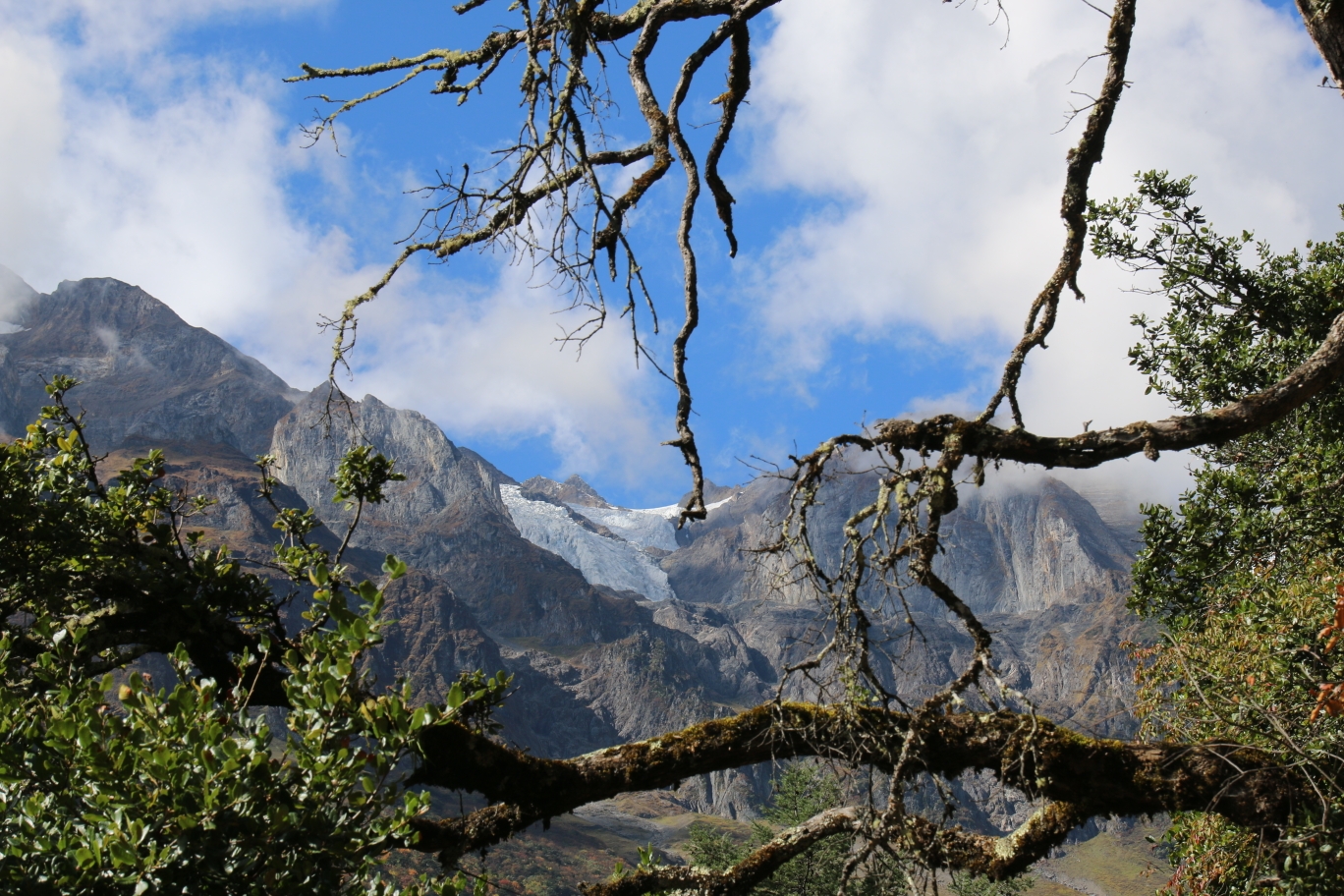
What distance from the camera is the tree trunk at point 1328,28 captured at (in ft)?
14.8

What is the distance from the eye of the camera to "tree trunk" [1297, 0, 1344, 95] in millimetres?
4516

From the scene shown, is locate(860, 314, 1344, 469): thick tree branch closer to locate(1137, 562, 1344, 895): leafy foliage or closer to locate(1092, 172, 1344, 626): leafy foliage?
locate(1137, 562, 1344, 895): leafy foliage

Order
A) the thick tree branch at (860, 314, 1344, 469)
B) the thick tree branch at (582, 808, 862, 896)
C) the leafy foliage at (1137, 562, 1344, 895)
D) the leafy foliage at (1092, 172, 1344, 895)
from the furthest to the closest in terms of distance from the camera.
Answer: the leafy foliage at (1092, 172, 1344, 895)
the thick tree branch at (582, 808, 862, 896)
the leafy foliage at (1137, 562, 1344, 895)
the thick tree branch at (860, 314, 1344, 469)

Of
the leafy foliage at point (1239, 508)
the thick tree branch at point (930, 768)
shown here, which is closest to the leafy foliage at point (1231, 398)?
the leafy foliage at point (1239, 508)

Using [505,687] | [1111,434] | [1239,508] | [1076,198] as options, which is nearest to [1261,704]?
[1111,434]

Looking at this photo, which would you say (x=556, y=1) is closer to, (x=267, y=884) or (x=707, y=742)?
(x=267, y=884)

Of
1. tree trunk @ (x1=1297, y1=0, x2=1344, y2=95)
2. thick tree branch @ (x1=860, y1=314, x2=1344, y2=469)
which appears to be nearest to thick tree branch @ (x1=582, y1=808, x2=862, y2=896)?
thick tree branch @ (x1=860, y1=314, x2=1344, y2=469)

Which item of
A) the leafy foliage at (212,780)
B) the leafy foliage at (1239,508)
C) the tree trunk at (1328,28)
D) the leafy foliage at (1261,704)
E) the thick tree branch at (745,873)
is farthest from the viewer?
the leafy foliage at (1239,508)

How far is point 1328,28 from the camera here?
453cm

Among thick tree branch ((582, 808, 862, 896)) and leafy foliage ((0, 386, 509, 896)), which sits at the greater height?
leafy foliage ((0, 386, 509, 896))

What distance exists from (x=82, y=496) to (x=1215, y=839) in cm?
1126

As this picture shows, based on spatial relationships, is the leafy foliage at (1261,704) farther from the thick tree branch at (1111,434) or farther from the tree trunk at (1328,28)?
the tree trunk at (1328,28)

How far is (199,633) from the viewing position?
20.1 feet

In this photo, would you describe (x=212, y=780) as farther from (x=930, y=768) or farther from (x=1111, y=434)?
(x=1111, y=434)
